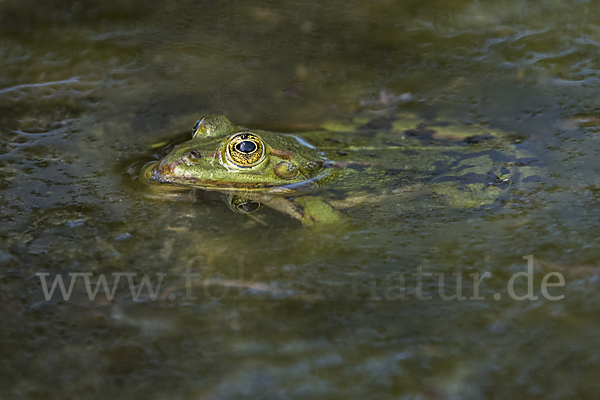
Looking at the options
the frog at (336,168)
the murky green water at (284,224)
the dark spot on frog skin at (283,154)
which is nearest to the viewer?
the murky green water at (284,224)

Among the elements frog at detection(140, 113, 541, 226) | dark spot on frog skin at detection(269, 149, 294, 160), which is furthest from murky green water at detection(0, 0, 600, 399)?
dark spot on frog skin at detection(269, 149, 294, 160)

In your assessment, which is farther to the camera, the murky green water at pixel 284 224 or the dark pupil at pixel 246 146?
the dark pupil at pixel 246 146

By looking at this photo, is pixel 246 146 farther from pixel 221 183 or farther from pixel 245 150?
pixel 221 183

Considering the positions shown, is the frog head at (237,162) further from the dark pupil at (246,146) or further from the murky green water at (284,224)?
the murky green water at (284,224)

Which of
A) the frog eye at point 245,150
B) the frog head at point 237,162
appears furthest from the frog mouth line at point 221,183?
the frog eye at point 245,150

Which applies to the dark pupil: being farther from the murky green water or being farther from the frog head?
the murky green water

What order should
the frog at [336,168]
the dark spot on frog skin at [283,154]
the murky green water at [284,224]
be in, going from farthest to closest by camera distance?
the dark spot on frog skin at [283,154]
the frog at [336,168]
the murky green water at [284,224]

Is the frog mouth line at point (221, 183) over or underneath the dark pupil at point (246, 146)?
underneath

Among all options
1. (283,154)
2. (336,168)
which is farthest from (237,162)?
(336,168)
